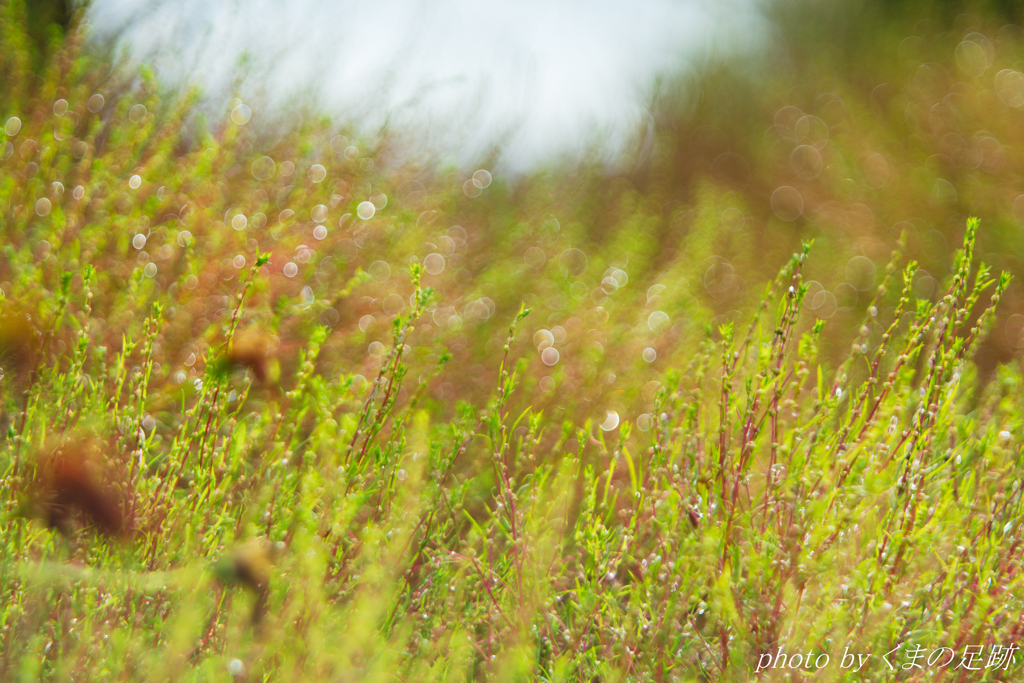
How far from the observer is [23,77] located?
1.60 metres

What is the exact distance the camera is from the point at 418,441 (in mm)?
1160

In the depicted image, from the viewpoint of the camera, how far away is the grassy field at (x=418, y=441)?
0.89 metres

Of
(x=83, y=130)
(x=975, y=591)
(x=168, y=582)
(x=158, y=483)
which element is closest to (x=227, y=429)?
(x=158, y=483)

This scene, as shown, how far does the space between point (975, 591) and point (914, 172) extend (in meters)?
2.76

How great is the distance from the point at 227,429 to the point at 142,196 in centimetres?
89

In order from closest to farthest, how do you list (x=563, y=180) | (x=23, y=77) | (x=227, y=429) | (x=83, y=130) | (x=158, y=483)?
(x=158, y=483) → (x=227, y=429) → (x=23, y=77) → (x=83, y=130) → (x=563, y=180)

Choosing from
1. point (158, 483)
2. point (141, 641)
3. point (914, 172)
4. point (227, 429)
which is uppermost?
point (914, 172)

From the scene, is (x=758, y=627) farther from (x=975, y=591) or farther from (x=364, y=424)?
(x=364, y=424)

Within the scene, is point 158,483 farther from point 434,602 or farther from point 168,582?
point 434,602

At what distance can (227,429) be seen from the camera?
3.51 ft

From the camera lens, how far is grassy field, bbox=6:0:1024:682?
894 mm

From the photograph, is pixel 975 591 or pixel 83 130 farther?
pixel 83 130

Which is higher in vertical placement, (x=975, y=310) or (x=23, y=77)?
(x=975, y=310)

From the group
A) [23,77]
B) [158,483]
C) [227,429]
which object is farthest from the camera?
[23,77]
